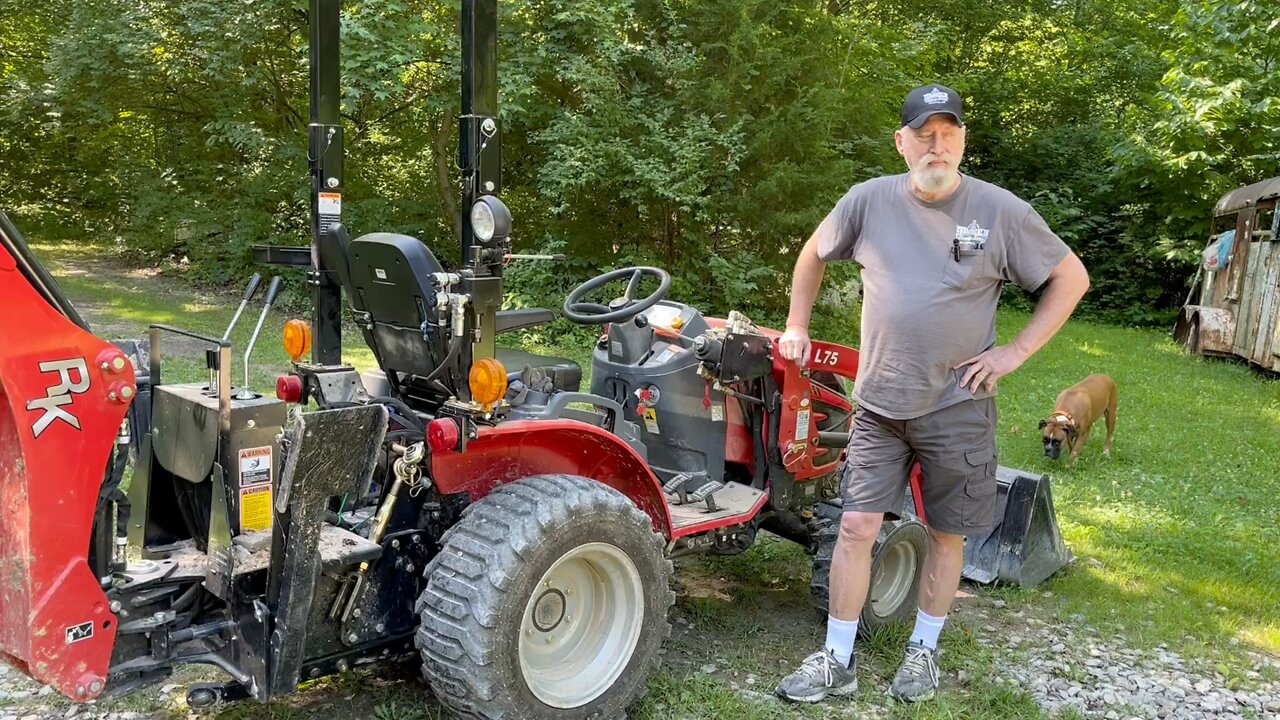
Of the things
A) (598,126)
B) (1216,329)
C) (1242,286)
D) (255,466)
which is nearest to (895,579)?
(255,466)

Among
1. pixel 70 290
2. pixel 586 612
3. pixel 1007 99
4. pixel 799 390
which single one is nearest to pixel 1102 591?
pixel 799 390

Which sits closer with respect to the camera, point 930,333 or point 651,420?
point 930,333

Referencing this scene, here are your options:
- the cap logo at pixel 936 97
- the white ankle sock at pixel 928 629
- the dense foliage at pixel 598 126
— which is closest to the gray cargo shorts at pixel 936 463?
the white ankle sock at pixel 928 629

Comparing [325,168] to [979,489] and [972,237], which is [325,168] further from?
[979,489]

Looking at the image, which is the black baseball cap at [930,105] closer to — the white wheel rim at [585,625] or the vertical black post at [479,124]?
the vertical black post at [479,124]

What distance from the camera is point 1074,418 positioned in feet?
22.1

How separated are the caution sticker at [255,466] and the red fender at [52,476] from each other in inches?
13.0

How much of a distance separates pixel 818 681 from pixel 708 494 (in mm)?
741

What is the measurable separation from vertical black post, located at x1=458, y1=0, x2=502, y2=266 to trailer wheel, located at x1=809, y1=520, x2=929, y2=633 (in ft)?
6.07

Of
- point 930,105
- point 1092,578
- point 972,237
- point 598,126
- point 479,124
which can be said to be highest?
point 598,126

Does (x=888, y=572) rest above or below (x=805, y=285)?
below

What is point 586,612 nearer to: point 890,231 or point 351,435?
point 351,435

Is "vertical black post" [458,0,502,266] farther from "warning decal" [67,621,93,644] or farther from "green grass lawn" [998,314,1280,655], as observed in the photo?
"green grass lawn" [998,314,1280,655]

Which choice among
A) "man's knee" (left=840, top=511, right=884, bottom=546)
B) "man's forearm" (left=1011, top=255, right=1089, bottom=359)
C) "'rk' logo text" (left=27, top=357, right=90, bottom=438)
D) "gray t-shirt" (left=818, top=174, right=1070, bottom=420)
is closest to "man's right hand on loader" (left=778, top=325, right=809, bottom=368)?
"gray t-shirt" (left=818, top=174, right=1070, bottom=420)
